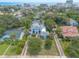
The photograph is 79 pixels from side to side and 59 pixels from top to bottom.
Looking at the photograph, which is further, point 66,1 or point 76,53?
point 66,1

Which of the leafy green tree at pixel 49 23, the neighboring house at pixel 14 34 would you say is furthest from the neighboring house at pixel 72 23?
the neighboring house at pixel 14 34

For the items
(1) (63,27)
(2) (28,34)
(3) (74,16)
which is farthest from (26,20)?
(3) (74,16)

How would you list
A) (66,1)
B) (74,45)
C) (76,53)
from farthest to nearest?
1. (66,1)
2. (74,45)
3. (76,53)

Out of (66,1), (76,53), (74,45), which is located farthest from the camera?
(66,1)

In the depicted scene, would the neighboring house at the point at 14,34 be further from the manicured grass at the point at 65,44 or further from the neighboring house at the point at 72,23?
the neighboring house at the point at 72,23

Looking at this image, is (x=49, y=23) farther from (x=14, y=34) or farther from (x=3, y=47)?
(x=3, y=47)

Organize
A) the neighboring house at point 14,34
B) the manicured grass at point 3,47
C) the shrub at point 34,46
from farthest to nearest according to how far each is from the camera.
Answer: the neighboring house at point 14,34 → the manicured grass at point 3,47 → the shrub at point 34,46

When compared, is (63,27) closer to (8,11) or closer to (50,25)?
(50,25)

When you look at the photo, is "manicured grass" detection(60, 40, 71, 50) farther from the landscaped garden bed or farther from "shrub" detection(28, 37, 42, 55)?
"shrub" detection(28, 37, 42, 55)

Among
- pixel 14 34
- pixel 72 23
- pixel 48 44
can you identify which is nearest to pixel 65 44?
pixel 48 44
